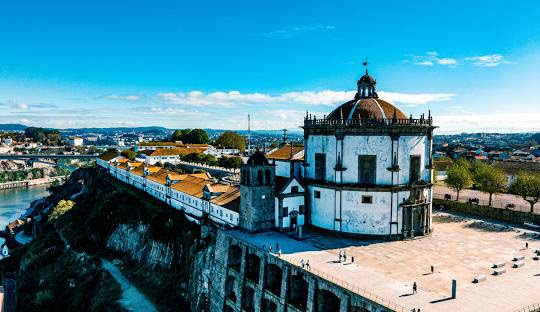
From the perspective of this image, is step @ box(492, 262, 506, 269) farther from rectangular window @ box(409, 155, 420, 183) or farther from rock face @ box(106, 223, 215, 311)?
rock face @ box(106, 223, 215, 311)

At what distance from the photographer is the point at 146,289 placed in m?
43.4

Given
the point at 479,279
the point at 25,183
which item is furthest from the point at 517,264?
the point at 25,183

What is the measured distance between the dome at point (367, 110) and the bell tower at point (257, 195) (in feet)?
31.0

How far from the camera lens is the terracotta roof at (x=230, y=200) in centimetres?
4225

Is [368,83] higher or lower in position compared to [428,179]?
higher

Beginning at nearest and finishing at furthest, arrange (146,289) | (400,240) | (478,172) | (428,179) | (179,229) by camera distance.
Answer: (400,240), (428,179), (146,289), (179,229), (478,172)

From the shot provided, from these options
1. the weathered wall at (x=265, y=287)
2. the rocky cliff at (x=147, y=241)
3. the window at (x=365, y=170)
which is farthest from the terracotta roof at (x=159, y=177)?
the window at (x=365, y=170)

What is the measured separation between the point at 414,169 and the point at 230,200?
20.2m

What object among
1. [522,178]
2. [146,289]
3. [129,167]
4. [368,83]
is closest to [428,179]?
[368,83]

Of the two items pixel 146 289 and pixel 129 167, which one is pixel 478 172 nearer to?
pixel 146 289

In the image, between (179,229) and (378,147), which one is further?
(179,229)

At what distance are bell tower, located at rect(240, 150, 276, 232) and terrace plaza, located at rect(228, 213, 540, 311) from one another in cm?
138

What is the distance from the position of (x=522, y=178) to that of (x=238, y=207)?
3646 centimetres

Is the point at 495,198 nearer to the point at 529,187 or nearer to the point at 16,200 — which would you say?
the point at 529,187
